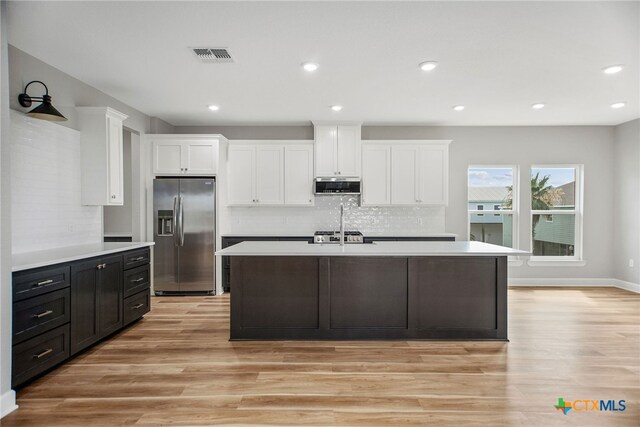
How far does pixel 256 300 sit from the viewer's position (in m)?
3.54

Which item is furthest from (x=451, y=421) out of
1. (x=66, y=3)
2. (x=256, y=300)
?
(x=66, y=3)

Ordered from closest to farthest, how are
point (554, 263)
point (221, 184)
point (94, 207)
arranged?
point (94, 207), point (221, 184), point (554, 263)

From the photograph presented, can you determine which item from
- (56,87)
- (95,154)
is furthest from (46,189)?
(56,87)

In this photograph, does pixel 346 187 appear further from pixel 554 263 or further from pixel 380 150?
pixel 554 263

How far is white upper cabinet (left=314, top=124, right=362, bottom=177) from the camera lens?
19.4 feet

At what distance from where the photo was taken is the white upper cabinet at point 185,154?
18.1ft

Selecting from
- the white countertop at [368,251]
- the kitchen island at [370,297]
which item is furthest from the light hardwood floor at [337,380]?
the white countertop at [368,251]

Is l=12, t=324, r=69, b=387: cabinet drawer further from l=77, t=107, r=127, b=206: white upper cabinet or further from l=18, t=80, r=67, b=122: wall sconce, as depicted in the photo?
l=18, t=80, r=67, b=122: wall sconce

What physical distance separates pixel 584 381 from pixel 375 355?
1.60 metres

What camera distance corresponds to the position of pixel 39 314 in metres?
2.66

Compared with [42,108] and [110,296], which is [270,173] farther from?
[42,108]

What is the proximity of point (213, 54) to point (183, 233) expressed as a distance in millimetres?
2970

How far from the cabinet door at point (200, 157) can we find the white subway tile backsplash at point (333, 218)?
36.6 inches

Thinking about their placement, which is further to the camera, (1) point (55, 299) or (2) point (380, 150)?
(2) point (380, 150)
